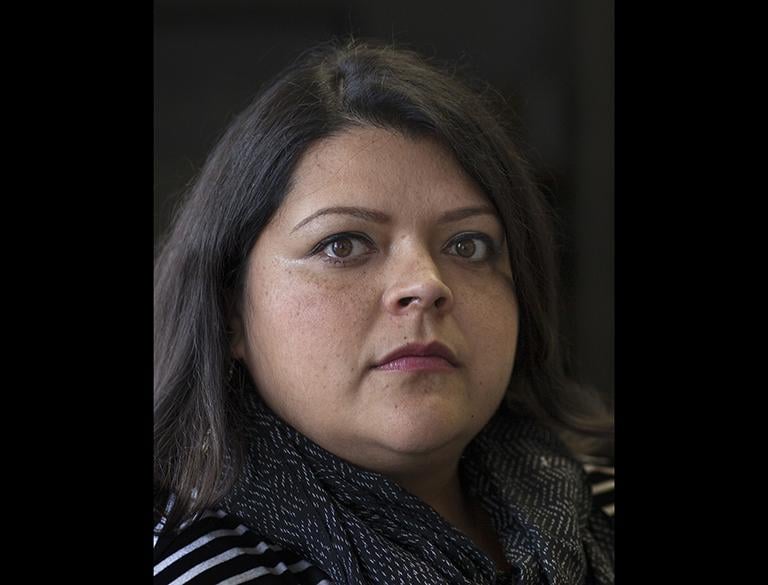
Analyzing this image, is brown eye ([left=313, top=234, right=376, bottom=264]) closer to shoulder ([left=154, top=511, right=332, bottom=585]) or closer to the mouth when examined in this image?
the mouth

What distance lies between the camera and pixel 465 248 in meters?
0.90

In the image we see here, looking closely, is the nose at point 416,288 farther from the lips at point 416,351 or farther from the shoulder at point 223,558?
the shoulder at point 223,558

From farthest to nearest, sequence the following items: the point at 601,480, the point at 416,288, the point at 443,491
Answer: the point at 601,480 → the point at 443,491 → the point at 416,288

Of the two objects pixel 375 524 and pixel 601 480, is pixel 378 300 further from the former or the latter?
pixel 601 480

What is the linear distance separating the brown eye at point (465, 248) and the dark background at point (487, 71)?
0.18 metres

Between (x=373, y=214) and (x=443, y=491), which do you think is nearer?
(x=373, y=214)

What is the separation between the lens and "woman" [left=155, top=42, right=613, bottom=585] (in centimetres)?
84

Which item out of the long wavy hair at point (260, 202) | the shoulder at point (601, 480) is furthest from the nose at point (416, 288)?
the shoulder at point (601, 480)

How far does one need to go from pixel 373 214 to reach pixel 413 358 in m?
0.14

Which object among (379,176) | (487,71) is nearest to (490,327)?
(379,176)

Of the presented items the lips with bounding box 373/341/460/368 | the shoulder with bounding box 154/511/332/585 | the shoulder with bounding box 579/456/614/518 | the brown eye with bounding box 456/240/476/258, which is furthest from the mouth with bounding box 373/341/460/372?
the shoulder with bounding box 579/456/614/518
